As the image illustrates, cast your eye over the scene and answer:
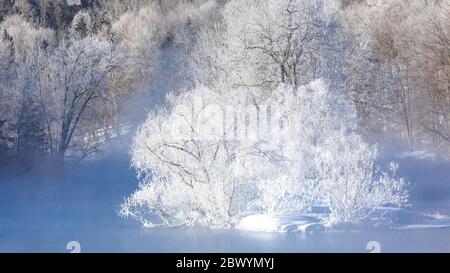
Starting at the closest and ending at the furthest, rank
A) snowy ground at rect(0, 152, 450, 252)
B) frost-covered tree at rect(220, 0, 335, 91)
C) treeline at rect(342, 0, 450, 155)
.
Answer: snowy ground at rect(0, 152, 450, 252), frost-covered tree at rect(220, 0, 335, 91), treeline at rect(342, 0, 450, 155)

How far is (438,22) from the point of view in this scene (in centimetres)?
3403

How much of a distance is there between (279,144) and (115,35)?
63.8 ft

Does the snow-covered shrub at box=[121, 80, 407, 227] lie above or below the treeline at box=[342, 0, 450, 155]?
below

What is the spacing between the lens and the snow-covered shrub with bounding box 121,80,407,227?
2078 cm

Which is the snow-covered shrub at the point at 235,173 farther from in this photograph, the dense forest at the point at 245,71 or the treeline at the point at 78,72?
the treeline at the point at 78,72

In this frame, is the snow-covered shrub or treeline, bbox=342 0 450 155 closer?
the snow-covered shrub

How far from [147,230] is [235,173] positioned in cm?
289

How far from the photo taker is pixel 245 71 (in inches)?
1241

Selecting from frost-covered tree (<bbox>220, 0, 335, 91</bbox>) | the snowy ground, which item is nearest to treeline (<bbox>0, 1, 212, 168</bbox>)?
the snowy ground

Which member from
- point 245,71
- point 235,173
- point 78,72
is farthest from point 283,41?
point 235,173

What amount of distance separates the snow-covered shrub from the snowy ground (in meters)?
0.69

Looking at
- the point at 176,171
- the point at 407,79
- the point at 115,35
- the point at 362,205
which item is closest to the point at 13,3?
the point at 115,35

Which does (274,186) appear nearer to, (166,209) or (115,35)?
(166,209)

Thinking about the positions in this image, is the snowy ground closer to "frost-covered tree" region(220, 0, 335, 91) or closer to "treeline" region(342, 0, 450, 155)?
"treeline" region(342, 0, 450, 155)
